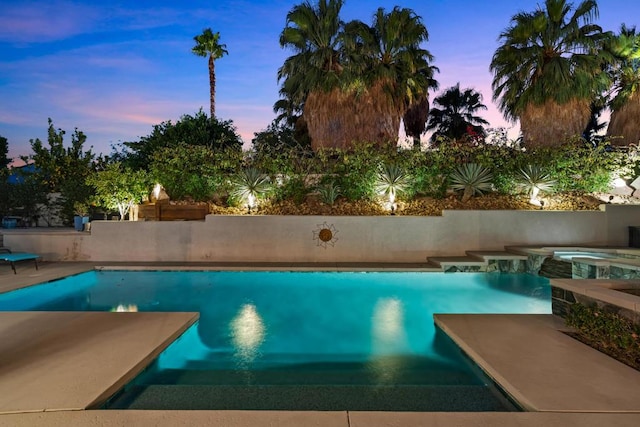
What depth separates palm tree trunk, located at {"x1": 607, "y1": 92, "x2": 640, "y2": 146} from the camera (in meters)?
Result: 14.4

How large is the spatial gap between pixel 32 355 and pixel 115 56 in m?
16.1

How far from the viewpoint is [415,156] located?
11.6 meters

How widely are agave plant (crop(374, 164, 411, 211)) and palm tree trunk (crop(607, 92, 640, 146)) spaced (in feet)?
32.2

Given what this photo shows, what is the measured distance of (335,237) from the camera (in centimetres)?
991

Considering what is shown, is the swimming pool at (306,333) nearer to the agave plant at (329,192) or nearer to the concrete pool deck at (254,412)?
the concrete pool deck at (254,412)

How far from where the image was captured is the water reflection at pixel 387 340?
3873mm

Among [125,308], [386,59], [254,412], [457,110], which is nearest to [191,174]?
[125,308]

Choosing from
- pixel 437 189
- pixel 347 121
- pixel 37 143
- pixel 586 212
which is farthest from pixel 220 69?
pixel 586 212

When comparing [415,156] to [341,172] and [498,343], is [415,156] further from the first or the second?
[498,343]

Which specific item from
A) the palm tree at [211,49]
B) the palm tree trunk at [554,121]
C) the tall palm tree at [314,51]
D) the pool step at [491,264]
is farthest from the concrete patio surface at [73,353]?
the palm tree at [211,49]

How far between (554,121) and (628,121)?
467 centimetres

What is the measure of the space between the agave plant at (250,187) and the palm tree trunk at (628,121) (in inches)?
536

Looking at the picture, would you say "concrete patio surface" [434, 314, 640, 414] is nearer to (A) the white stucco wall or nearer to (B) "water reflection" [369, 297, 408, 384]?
(B) "water reflection" [369, 297, 408, 384]

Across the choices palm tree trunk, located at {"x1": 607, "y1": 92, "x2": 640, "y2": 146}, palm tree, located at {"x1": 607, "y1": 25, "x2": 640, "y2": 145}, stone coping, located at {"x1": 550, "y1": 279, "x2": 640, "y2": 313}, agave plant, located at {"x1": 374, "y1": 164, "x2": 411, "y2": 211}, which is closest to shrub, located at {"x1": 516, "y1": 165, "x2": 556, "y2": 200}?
agave plant, located at {"x1": 374, "y1": 164, "x2": 411, "y2": 211}
